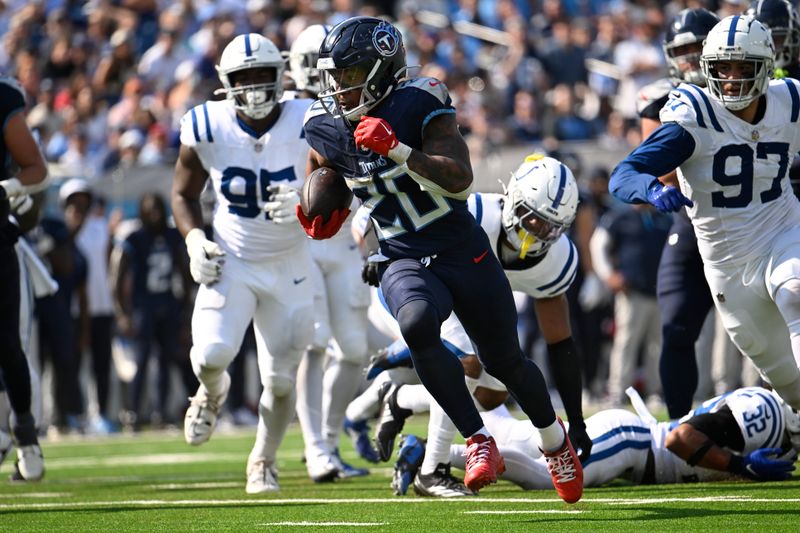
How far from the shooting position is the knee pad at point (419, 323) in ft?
15.7

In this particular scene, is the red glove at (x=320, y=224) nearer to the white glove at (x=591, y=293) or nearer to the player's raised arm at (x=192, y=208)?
the player's raised arm at (x=192, y=208)

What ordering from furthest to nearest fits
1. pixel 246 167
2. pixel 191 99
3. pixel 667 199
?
pixel 191 99 < pixel 246 167 < pixel 667 199

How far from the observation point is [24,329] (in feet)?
23.8

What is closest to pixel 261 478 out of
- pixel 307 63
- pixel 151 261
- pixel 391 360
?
pixel 391 360

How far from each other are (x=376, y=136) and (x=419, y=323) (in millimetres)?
660

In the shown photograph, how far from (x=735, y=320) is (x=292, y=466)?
3251 mm

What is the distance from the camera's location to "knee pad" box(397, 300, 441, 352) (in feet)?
15.7

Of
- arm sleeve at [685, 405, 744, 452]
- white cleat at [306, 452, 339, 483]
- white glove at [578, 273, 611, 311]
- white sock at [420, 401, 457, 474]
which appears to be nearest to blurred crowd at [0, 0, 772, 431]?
white glove at [578, 273, 611, 311]

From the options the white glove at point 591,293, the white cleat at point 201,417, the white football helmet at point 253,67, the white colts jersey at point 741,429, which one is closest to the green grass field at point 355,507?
the white colts jersey at point 741,429

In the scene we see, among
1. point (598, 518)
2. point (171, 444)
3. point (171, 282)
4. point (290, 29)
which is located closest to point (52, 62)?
point (290, 29)

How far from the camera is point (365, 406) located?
7.30 meters

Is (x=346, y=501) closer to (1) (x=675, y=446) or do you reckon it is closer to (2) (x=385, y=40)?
(1) (x=675, y=446)

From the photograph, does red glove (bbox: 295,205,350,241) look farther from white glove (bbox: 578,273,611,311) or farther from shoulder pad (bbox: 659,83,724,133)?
white glove (bbox: 578,273,611,311)

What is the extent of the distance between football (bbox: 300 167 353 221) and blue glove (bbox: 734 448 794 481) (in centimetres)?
200
